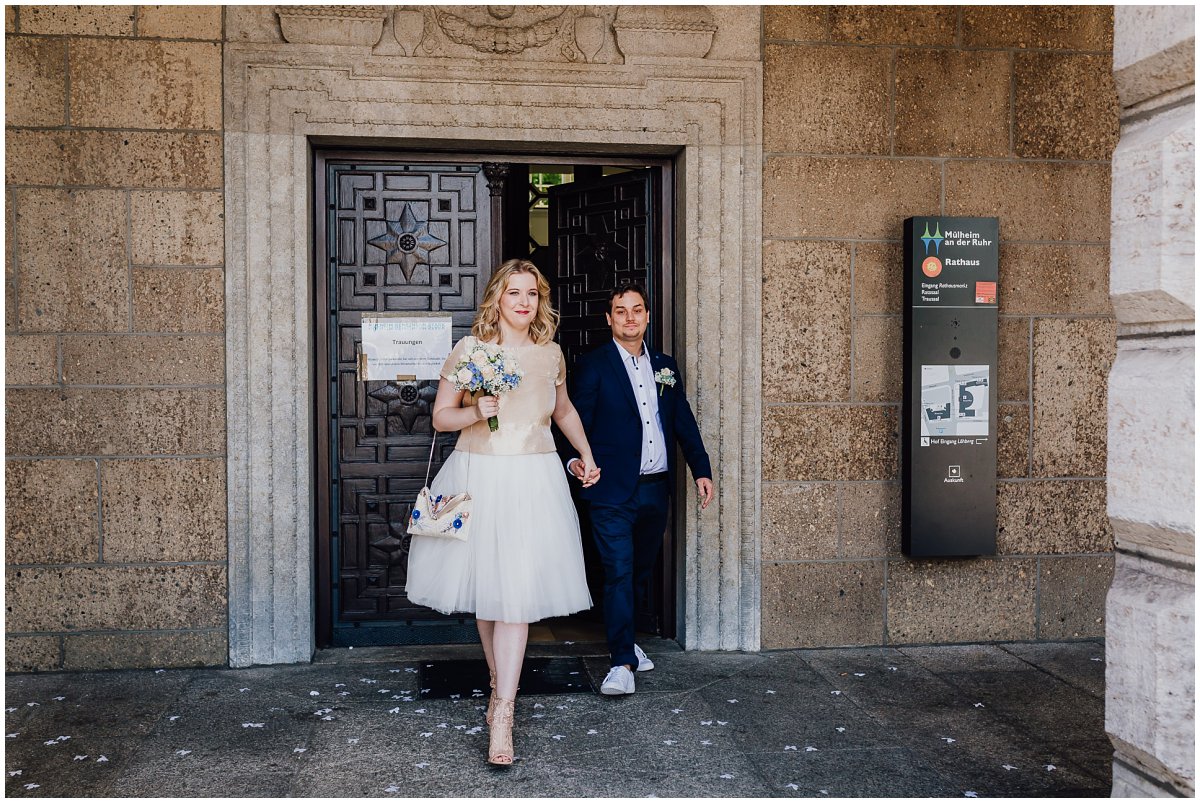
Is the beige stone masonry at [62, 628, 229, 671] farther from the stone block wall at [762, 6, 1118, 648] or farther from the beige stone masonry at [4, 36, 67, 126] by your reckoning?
the stone block wall at [762, 6, 1118, 648]

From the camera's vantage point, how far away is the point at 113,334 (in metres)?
5.02

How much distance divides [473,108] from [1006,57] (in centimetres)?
301

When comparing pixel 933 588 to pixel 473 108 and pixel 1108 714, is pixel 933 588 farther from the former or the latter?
pixel 473 108

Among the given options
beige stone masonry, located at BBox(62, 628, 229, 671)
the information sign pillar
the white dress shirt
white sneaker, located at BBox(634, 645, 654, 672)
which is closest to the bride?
the white dress shirt

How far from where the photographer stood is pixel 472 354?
3959 millimetres

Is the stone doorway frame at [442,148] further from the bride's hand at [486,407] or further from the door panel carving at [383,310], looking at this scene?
the bride's hand at [486,407]

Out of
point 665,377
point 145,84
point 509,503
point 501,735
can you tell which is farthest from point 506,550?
point 145,84

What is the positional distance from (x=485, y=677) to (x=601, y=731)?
99 cm

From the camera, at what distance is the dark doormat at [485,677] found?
15.6 feet

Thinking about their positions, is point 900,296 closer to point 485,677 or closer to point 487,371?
point 487,371

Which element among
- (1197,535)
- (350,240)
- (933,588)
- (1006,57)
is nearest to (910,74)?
(1006,57)

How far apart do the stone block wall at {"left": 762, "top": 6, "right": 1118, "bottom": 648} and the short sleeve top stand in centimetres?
166

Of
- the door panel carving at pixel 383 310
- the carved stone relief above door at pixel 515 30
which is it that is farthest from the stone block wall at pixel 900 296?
the door panel carving at pixel 383 310

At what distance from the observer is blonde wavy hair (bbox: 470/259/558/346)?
4.17 m
